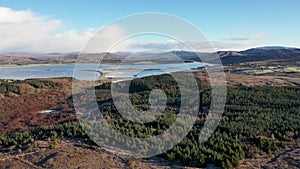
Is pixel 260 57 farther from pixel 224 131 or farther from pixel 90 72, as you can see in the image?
Answer: pixel 224 131

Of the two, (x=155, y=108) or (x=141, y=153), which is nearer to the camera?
(x=141, y=153)

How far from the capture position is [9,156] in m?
11.6

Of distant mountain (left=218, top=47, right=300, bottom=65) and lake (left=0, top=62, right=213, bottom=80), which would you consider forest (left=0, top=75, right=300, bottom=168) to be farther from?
distant mountain (left=218, top=47, right=300, bottom=65)

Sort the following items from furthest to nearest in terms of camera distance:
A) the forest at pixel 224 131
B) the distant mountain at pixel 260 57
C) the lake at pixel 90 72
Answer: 1. the distant mountain at pixel 260 57
2. the lake at pixel 90 72
3. the forest at pixel 224 131

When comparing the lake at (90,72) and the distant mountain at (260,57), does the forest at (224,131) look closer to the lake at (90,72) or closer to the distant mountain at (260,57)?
the lake at (90,72)

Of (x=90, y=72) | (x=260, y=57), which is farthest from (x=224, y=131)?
(x=260, y=57)

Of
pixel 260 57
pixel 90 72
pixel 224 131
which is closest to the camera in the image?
pixel 224 131

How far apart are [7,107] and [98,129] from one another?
14.4m

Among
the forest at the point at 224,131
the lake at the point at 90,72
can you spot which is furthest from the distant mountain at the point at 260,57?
the forest at the point at 224,131

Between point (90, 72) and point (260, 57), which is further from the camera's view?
point (260, 57)

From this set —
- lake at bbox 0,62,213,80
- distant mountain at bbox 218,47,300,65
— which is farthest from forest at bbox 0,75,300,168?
distant mountain at bbox 218,47,300,65

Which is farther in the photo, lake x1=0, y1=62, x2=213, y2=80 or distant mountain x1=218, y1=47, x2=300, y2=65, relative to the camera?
distant mountain x1=218, y1=47, x2=300, y2=65

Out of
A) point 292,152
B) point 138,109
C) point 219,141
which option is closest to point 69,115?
point 138,109

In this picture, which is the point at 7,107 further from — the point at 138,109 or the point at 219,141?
the point at 219,141
